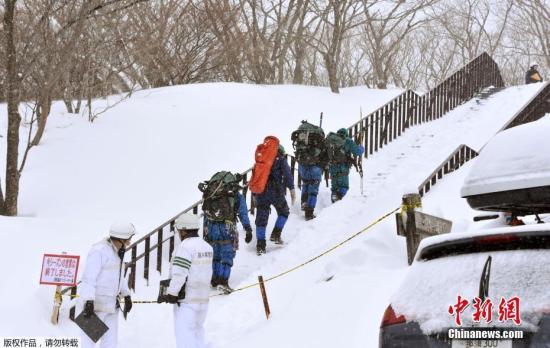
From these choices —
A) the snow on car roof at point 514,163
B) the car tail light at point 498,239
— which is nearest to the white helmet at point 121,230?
the snow on car roof at point 514,163

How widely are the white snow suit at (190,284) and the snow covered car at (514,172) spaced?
2797 millimetres

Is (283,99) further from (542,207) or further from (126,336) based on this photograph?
(542,207)

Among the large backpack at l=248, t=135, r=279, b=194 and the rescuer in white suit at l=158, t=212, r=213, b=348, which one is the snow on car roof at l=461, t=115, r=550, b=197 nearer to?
the rescuer in white suit at l=158, t=212, r=213, b=348

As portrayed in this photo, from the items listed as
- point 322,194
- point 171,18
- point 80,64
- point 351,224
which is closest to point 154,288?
point 351,224

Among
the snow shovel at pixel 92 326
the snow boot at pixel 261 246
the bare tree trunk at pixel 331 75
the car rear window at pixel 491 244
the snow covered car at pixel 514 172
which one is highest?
the bare tree trunk at pixel 331 75

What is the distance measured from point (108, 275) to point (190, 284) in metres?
0.76

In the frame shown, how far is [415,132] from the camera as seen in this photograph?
1664cm

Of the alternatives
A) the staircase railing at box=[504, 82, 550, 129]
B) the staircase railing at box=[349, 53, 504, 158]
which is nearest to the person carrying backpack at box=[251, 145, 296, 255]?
the staircase railing at box=[349, 53, 504, 158]

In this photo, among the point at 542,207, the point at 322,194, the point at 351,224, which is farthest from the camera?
the point at 322,194

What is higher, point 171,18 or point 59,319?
point 171,18

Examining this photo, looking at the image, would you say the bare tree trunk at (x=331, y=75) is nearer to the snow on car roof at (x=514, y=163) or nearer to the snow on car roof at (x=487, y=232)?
the snow on car roof at (x=514, y=163)

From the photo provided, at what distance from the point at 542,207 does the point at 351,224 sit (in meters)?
6.14

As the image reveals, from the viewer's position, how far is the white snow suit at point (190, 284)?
5.77 metres

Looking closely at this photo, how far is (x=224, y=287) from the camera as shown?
7.92 meters
